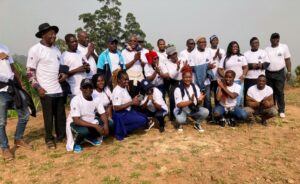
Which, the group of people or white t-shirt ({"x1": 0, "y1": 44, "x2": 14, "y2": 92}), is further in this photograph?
the group of people

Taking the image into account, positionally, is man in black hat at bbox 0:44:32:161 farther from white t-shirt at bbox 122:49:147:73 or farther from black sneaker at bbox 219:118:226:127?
black sneaker at bbox 219:118:226:127

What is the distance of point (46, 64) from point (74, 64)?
569mm

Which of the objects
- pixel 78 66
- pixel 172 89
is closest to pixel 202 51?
pixel 172 89

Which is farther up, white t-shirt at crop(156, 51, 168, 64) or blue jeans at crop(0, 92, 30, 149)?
white t-shirt at crop(156, 51, 168, 64)

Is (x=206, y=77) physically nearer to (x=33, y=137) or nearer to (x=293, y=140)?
(x=293, y=140)

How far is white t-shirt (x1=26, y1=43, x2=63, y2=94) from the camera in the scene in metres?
4.87

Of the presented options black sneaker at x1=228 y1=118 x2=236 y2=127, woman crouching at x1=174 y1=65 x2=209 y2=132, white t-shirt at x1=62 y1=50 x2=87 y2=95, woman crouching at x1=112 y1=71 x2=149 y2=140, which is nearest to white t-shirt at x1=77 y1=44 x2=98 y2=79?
white t-shirt at x1=62 y1=50 x2=87 y2=95

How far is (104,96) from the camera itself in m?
5.59

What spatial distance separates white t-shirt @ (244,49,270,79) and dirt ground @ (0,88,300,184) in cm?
144

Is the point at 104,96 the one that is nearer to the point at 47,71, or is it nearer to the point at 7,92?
the point at 47,71

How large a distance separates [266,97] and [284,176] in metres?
2.72

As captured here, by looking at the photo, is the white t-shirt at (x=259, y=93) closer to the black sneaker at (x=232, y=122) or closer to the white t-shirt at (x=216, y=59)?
the black sneaker at (x=232, y=122)

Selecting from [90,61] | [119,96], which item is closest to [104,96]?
[119,96]

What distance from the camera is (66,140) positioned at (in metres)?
5.68
